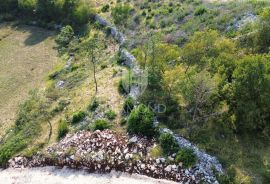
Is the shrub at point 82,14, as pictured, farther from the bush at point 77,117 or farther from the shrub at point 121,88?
the bush at point 77,117

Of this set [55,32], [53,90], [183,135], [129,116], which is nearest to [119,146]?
[129,116]

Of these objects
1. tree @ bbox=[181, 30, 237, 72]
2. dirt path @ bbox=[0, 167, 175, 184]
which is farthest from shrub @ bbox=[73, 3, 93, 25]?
dirt path @ bbox=[0, 167, 175, 184]

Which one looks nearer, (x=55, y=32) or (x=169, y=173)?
(x=169, y=173)

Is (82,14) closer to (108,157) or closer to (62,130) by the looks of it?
(62,130)

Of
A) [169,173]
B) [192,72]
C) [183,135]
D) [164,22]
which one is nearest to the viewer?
[169,173]

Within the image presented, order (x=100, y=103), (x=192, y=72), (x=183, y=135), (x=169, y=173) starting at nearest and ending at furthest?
(x=169, y=173) → (x=183, y=135) → (x=192, y=72) → (x=100, y=103)

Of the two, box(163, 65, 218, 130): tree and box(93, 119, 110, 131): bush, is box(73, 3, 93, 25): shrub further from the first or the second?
box(93, 119, 110, 131): bush

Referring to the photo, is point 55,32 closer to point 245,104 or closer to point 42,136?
point 42,136

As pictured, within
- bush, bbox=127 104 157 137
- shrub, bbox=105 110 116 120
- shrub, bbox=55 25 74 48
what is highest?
shrub, bbox=55 25 74 48
